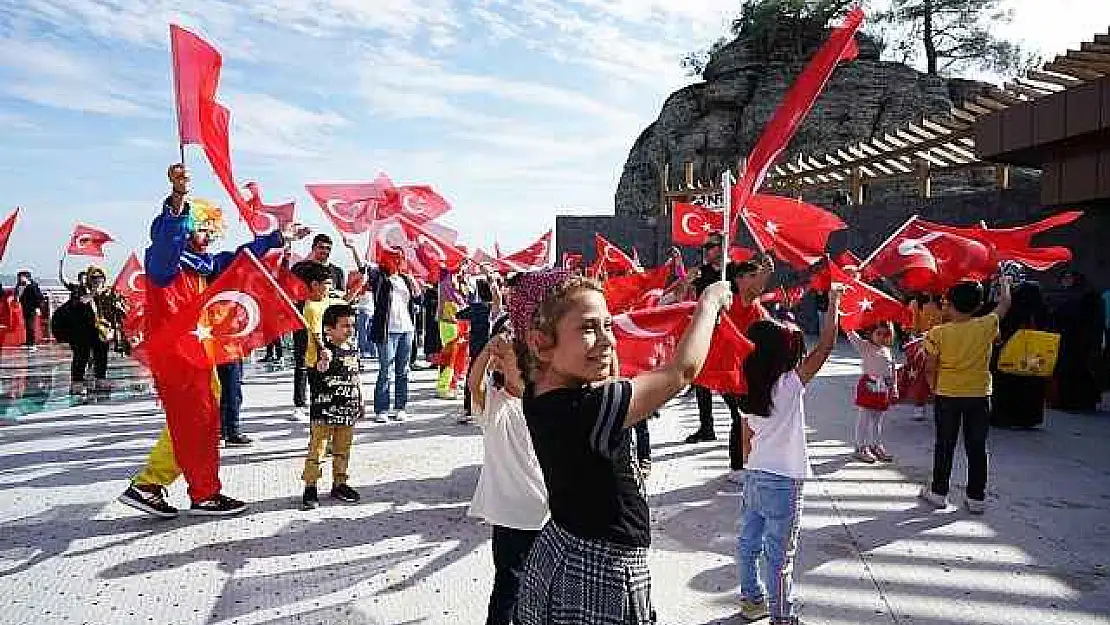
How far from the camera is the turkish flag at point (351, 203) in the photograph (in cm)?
760

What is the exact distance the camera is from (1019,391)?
8.63 m

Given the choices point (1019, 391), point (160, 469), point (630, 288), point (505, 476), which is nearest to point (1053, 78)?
point (1019, 391)

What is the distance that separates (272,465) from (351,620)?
3.29 metres

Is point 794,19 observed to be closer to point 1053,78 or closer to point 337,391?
point 1053,78

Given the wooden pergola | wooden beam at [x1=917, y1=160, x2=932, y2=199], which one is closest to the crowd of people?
the wooden pergola

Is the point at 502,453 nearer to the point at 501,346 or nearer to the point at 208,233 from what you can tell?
the point at 501,346

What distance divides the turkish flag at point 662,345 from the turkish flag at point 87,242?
10898 mm

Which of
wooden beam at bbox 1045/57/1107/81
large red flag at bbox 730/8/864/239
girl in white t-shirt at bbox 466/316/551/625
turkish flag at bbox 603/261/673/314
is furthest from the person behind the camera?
wooden beam at bbox 1045/57/1107/81

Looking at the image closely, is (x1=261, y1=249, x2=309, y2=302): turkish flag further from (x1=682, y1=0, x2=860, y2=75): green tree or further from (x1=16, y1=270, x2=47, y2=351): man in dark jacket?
(x1=682, y1=0, x2=860, y2=75): green tree

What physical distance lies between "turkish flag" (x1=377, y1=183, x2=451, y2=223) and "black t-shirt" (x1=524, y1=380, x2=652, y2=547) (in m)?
5.33

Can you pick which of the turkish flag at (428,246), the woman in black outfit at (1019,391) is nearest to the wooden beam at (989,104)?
the woman in black outfit at (1019,391)

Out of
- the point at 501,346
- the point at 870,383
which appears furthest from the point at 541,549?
the point at 870,383

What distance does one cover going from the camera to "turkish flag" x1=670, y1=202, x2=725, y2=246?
7.59 m

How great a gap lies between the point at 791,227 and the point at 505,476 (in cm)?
239
